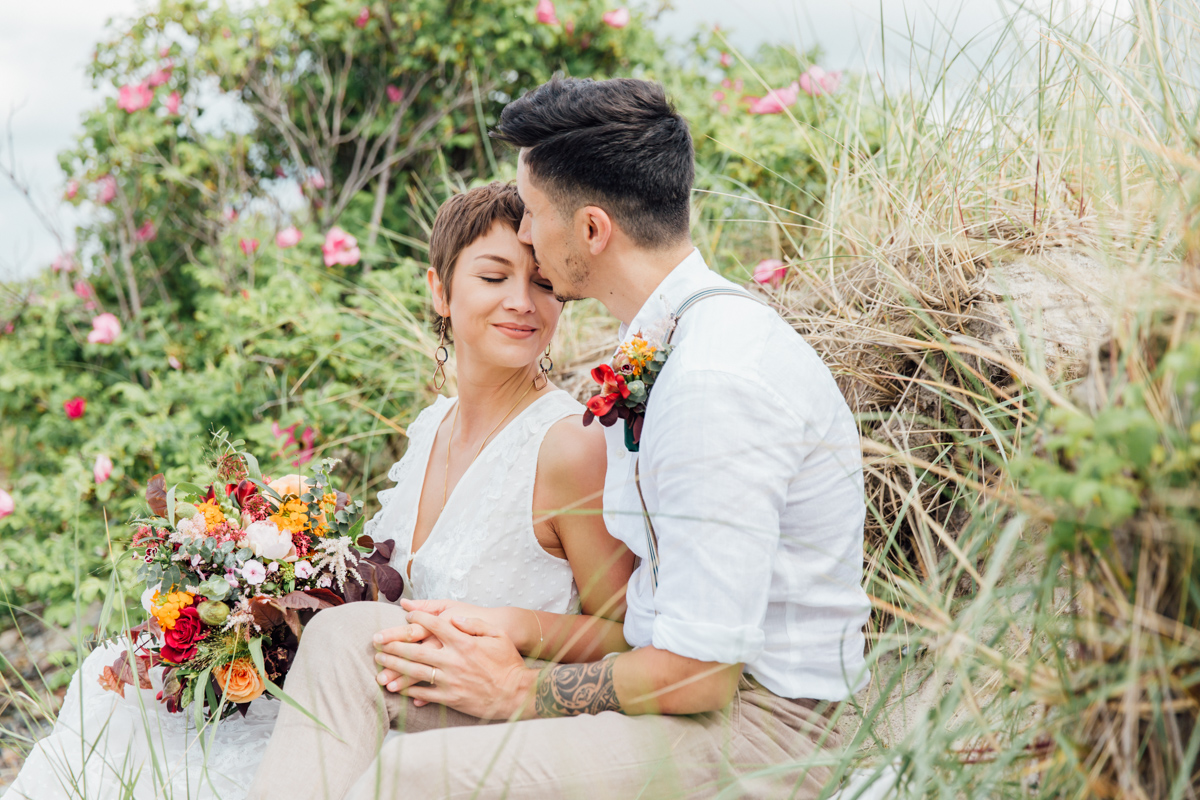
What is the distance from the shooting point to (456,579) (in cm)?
255

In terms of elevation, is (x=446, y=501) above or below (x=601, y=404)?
below

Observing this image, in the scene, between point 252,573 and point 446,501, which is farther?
point 446,501

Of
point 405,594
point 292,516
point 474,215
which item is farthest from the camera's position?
point 405,594

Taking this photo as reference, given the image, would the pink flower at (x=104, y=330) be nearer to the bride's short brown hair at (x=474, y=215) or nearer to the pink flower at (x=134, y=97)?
the pink flower at (x=134, y=97)

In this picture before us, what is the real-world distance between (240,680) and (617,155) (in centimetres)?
179

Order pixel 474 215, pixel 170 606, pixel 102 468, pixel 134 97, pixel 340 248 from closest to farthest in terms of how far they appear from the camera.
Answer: pixel 170 606, pixel 474 215, pixel 102 468, pixel 340 248, pixel 134 97

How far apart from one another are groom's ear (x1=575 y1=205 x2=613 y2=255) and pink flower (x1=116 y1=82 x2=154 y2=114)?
4.57m

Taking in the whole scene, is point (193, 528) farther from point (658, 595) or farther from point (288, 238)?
point (288, 238)

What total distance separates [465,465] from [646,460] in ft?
3.29

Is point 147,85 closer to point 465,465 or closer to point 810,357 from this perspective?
point 465,465

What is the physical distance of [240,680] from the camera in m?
2.29

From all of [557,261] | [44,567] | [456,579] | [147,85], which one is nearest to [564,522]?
[456,579]

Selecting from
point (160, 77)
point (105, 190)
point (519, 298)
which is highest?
point (160, 77)

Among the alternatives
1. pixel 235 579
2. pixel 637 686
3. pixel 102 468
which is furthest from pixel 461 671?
pixel 102 468
